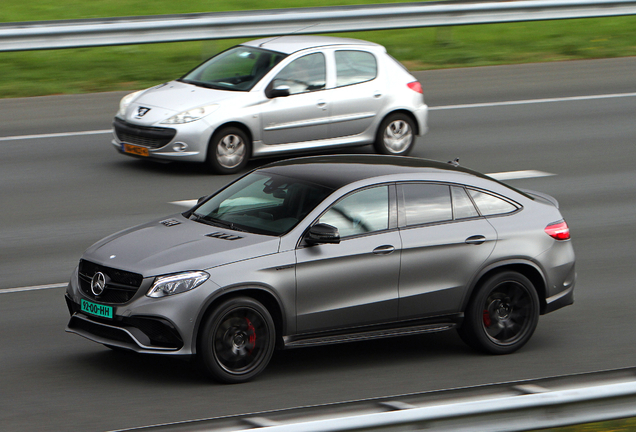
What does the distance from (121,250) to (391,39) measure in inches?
639

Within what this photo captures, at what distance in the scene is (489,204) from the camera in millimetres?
8492

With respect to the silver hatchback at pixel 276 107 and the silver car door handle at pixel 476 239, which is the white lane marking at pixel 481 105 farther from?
the silver car door handle at pixel 476 239

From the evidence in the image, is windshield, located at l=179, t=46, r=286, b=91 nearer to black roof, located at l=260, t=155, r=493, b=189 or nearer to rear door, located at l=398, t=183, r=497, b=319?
black roof, located at l=260, t=155, r=493, b=189

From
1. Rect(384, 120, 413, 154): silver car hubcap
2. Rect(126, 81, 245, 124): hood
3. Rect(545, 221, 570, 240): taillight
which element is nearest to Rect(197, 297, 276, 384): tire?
Rect(545, 221, 570, 240): taillight

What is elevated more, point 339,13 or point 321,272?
point 339,13

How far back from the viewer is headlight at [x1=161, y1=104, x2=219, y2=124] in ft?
45.4

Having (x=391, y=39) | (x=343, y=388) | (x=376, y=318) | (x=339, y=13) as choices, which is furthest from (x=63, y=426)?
(x=391, y=39)

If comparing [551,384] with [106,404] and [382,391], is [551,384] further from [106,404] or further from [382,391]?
[106,404]

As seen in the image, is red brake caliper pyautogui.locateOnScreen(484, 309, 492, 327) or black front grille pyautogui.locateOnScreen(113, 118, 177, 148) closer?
red brake caliper pyautogui.locateOnScreen(484, 309, 492, 327)

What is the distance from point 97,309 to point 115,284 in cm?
25

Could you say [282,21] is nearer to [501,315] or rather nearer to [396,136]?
[396,136]

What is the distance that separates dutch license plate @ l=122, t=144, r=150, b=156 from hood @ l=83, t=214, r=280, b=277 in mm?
6177

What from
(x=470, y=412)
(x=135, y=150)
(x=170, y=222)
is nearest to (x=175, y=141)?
(x=135, y=150)

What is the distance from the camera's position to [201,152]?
1386 cm
